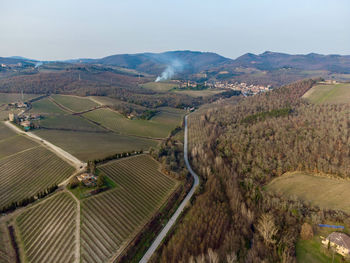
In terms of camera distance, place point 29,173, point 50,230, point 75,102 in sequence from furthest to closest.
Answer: point 75,102, point 29,173, point 50,230

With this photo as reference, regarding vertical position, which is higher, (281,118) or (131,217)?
(281,118)

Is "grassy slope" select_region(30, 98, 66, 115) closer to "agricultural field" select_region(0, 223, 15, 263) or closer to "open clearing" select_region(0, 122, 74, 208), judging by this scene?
"open clearing" select_region(0, 122, 74, 208)

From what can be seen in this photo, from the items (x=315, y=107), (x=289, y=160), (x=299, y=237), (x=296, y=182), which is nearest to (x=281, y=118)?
(x=315, y=107)

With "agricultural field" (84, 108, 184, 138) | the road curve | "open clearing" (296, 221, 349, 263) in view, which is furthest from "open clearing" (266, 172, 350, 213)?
"agricultural field" (84, 108, 184, 138)

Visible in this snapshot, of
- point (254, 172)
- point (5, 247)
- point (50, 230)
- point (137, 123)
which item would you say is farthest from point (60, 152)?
point (254, 172)

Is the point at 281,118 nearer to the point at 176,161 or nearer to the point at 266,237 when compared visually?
the point at 176,161

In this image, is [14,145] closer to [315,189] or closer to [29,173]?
[29,173]
